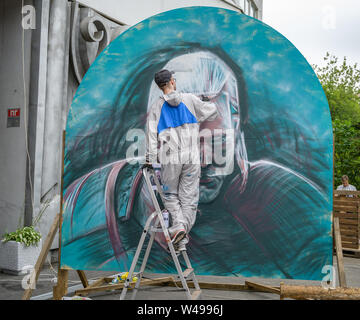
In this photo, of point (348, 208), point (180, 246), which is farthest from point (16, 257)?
point (348, 208)

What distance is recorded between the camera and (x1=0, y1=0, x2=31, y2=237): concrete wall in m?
6.32

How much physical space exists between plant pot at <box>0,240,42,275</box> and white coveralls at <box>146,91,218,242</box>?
9.58 feet

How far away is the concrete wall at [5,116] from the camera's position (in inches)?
249

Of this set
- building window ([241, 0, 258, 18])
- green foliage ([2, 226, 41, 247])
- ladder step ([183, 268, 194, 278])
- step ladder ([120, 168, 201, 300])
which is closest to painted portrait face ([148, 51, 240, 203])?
step ladder ([120, 168, 201, 300])

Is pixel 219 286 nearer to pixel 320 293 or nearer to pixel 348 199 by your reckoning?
pixel 320 293

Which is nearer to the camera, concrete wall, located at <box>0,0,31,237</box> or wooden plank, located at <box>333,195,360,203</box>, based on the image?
concrete wall, located at <box>0,0,31,237</box>

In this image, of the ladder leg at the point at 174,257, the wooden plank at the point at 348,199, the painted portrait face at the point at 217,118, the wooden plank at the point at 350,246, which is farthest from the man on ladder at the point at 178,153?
the wooden plank at the point at 350,246

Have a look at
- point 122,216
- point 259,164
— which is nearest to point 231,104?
point 259,164

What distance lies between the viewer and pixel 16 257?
19.1 feet

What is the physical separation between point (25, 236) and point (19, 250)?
0.69ft

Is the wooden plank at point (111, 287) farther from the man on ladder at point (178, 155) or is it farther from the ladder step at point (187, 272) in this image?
the ladder step at point (187, 272)

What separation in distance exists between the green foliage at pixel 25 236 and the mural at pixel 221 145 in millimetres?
1982

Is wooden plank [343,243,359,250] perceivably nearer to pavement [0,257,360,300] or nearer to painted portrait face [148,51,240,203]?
pavement [0,257,360,300]
